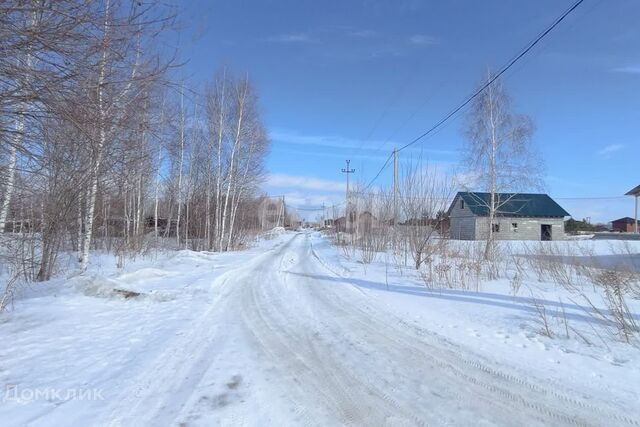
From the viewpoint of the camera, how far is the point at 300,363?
5000mm

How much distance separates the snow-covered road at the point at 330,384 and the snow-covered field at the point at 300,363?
20 mm

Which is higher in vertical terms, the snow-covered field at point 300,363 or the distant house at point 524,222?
the distant house at point 524,222

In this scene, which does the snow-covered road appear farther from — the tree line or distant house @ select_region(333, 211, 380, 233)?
distant house @ select_region(333, 211, 380, 233)

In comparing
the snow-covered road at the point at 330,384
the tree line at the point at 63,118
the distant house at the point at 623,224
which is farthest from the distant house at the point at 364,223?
the distant house at the point at 623,224

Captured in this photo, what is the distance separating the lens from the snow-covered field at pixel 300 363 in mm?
3645

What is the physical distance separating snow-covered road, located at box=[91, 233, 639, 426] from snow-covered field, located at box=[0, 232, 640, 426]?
20 mm

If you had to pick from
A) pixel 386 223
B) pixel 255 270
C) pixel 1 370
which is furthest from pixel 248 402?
pixel 386 223

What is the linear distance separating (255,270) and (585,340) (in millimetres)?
11929

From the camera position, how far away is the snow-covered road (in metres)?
3.57

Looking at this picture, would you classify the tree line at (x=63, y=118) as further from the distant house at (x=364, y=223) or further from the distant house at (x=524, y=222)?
the distant house at (x=524, y=222)

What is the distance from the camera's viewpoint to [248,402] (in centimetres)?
384

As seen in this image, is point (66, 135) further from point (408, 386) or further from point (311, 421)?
point (408, 386)

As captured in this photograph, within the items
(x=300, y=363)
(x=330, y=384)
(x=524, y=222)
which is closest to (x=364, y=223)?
(x=300, y=363)

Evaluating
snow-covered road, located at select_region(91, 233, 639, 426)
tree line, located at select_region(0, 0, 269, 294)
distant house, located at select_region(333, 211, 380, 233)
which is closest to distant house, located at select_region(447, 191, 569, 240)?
distant house, located at select_region(333, 211, 380, 233)
